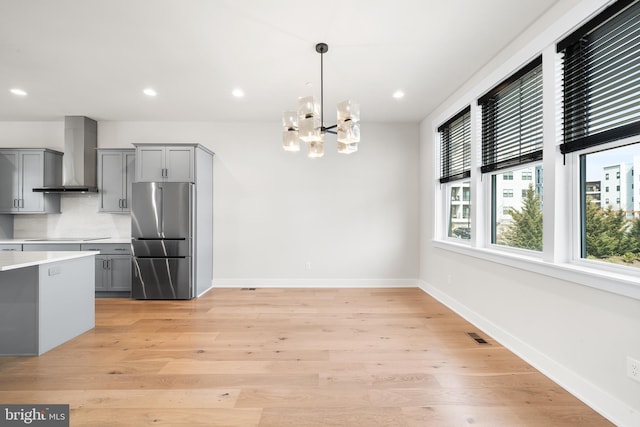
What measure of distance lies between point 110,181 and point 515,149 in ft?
18.6

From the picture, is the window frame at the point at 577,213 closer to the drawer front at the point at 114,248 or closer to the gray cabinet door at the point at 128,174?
the drawer front at the point at 114,248

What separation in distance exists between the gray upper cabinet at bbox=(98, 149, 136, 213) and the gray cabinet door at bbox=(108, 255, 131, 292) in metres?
0.79

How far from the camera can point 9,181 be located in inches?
183

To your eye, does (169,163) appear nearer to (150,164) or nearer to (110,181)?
(150,164)

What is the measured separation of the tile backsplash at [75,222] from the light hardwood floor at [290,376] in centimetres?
200

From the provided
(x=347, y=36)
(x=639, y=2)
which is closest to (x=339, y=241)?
(x=347, y=36)

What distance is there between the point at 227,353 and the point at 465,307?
277cm

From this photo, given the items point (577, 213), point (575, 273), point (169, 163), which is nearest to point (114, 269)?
point (169, 163)

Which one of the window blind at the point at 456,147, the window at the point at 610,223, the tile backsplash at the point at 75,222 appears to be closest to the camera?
the window at the point at 610,223

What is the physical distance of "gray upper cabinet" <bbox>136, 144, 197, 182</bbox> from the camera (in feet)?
14.7

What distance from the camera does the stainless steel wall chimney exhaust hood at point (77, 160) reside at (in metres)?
4.68

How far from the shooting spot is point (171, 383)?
7.23 ft

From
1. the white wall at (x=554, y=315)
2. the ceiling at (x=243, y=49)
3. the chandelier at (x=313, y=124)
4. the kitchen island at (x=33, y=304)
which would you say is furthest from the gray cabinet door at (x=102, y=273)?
the white wall at (x=554, y=315)

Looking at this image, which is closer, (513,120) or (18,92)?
(513,120)
